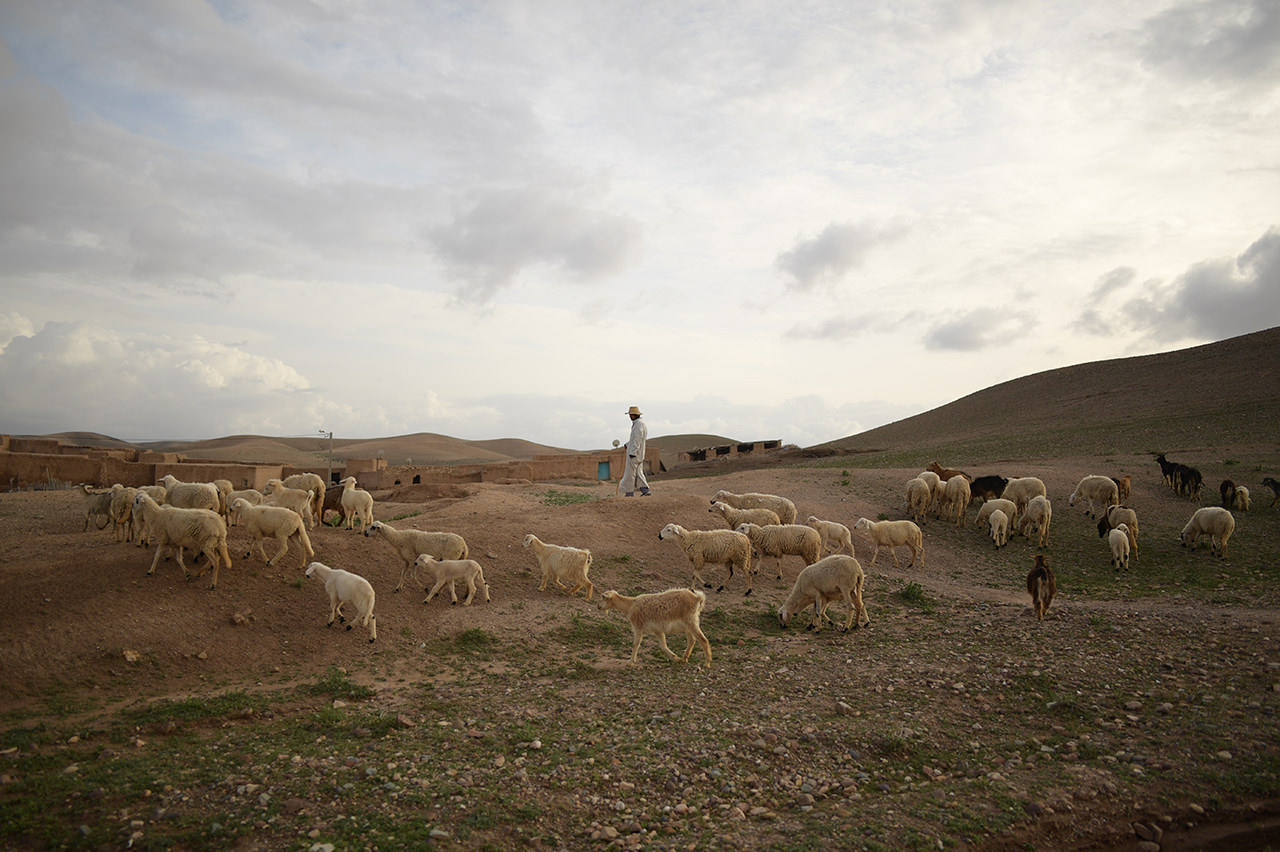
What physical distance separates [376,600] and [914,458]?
29.2 m

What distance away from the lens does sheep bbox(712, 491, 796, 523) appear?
15320 millimetres

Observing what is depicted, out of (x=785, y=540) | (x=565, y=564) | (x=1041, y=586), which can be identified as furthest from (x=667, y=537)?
(x=1041, y=586)

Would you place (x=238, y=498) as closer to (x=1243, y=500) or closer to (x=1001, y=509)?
(x=1001, y=509)

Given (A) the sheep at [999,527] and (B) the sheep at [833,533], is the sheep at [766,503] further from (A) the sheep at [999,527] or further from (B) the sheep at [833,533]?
(A) the sheep at [999,527]

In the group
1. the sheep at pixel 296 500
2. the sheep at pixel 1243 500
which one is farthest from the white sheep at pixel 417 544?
the sheep at pixel 1243 500

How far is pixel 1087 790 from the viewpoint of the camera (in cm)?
527

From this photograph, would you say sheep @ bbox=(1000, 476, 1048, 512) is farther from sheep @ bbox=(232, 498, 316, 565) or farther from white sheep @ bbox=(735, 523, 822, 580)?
sheep @ bbox=(232, 498, 316, 565)

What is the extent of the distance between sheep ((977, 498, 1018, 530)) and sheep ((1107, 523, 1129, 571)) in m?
2.13

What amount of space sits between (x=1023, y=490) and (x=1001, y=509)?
6.49 feet

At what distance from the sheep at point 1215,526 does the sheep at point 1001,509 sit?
3326mm

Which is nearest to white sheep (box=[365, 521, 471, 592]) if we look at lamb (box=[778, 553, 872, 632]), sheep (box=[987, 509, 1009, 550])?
lamb (box=[778, 553, 872, 632])

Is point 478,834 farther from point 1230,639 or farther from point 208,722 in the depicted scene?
point 1230,639

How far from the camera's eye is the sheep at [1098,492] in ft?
56.3

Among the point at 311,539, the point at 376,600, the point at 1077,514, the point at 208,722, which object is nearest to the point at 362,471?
the point at 311,539
